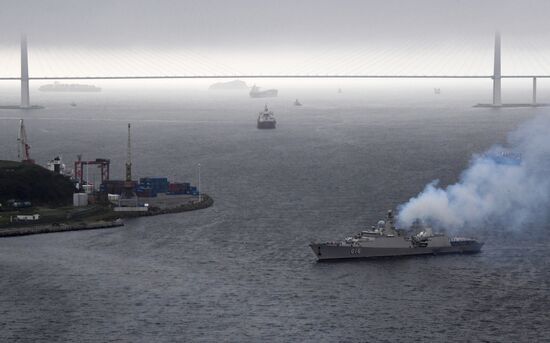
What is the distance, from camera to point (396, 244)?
76750mm

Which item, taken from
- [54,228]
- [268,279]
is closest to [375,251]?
[268,279]

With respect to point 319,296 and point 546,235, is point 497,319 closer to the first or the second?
point 319,296

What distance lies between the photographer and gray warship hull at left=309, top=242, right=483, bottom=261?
74062 mm

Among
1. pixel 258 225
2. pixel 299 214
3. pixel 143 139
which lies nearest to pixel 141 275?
pixel 258 225

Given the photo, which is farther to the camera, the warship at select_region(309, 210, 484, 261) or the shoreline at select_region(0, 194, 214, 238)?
the shoreline at select_region(0, 194, 214, 238)

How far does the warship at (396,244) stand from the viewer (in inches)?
2982

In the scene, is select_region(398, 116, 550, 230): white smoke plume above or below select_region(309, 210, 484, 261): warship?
above

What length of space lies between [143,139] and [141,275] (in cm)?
9547

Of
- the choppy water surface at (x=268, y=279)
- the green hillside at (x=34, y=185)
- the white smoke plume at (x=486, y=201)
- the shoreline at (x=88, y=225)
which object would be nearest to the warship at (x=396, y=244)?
the choppy water surface at (x=268, y=279)

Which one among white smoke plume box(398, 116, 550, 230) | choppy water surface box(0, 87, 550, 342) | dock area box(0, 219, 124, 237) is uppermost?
white smoke plume box(398, 116, 550, 230)

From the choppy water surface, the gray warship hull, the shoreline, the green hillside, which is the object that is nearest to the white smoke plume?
the choppy water surface

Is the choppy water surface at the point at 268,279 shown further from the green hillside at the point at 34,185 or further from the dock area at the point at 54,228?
the green hillside at the point at 34,185

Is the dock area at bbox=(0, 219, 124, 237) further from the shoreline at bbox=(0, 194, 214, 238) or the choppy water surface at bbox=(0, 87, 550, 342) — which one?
the choppy water surface at bbox=(0, 87, 550, 342)

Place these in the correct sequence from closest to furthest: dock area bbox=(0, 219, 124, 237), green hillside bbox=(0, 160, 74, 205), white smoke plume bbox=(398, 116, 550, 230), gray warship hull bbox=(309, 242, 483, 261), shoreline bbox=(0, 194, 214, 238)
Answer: gray warship hull bbox=(309, 242, 483, 261) < dock area bbox=(0, 219, 124, 237) < shoreline bbox=(0, 194, 214, 238) < white smoke plume bbox=(398, 116, 550, 230) < green hillside bbox=(0, 160, 74, 205)
